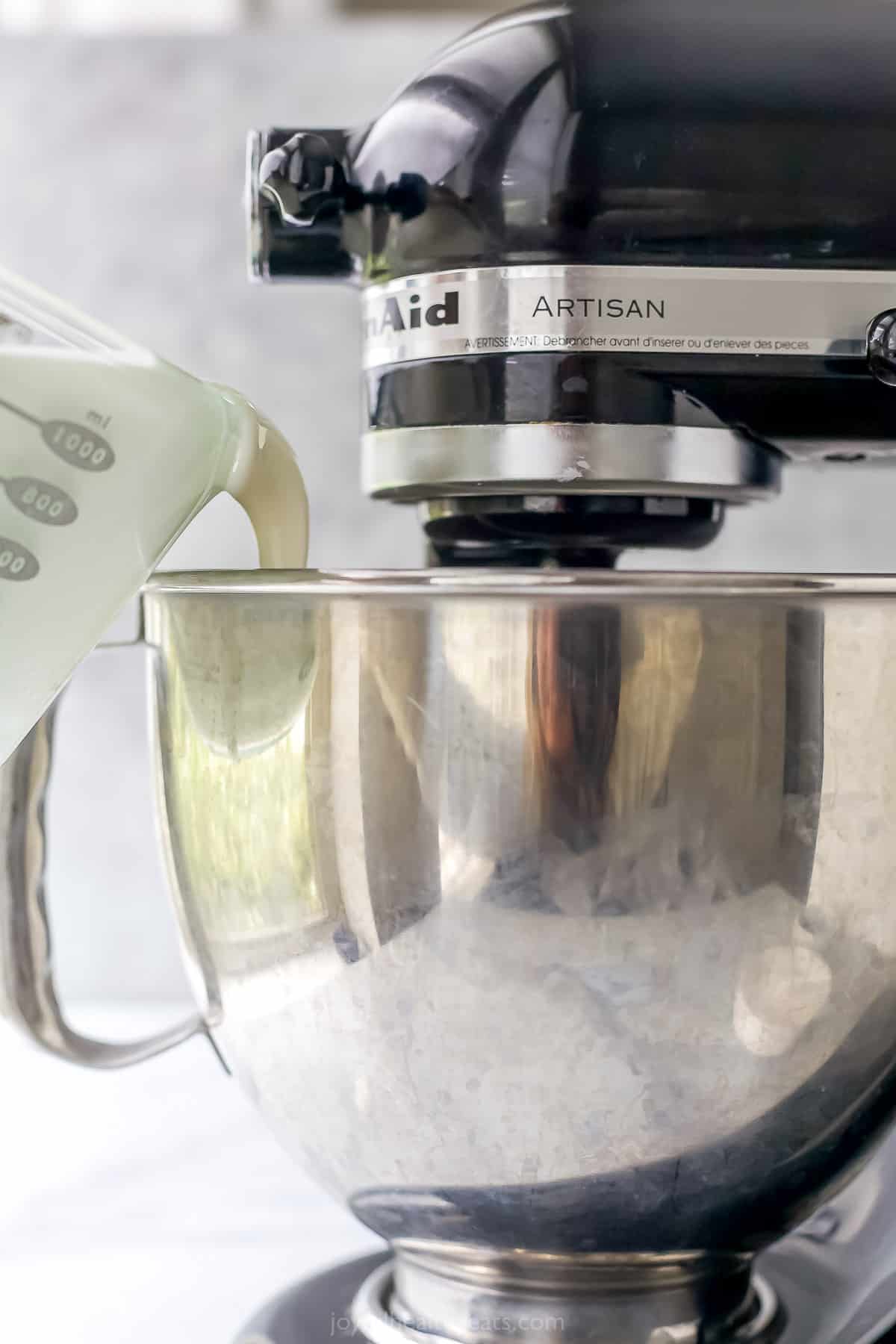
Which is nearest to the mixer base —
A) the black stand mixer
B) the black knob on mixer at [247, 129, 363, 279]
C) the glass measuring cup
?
the black stand mixer

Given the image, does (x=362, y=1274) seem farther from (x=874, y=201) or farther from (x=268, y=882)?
(x=874, y=201)

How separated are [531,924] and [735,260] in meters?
0.19

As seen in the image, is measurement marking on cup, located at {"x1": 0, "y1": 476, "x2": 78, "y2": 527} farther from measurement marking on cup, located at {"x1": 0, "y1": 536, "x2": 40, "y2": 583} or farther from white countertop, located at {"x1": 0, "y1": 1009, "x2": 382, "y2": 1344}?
white countertop, located at {"x1": 0, "y1": 1009, "x2": 382, "y2": 1344}

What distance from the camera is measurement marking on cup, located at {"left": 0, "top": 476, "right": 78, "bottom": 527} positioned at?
0.34m

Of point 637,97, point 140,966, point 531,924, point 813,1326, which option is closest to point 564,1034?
point 531,924

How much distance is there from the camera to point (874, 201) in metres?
0.38

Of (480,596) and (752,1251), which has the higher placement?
(480,596)

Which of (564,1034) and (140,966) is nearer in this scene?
(564,1034)

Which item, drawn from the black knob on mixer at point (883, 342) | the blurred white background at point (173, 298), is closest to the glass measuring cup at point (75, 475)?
the black knob on mixer at point (883, 342)

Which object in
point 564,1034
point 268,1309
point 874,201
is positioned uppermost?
point 874,201

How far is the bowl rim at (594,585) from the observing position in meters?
0.30

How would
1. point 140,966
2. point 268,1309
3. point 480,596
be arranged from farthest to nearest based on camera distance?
point 140,966, point 268,1309, point 480,596

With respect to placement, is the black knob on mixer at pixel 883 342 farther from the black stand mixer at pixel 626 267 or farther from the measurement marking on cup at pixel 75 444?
the measurement marking on cup at pixel 75 444

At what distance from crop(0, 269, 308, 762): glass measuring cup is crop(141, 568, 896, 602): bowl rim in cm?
7
